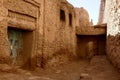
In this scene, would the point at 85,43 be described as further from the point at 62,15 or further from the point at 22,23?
the point at 22,23

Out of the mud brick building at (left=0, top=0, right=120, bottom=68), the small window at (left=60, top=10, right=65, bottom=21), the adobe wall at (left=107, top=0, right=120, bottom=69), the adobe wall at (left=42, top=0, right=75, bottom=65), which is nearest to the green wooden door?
the mud brick building at (left=0, top=0, right=120, bottom=68)

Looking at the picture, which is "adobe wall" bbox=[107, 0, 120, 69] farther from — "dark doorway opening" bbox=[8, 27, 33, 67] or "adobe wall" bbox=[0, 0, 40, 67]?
"dark doorway opening" bbox=[8, 27, 33, 67]

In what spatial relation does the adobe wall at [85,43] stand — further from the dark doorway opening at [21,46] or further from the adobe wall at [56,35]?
the dark doorway opening at [21,46]

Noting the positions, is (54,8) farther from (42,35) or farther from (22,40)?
(22,40)

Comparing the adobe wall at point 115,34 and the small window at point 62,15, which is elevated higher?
the small window at point 62,15

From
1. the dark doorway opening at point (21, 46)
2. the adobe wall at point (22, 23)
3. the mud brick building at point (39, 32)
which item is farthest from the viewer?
the dark doorway opening at point (21, 46)

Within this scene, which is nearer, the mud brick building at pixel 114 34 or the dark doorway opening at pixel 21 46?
the mud brick building at pixel 114 34

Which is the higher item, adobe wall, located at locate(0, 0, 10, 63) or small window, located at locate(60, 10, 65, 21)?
small window, located at locate(60, 10, 65, 21)

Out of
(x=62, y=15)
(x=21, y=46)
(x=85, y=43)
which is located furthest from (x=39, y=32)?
(x=85, y=43)

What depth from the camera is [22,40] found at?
8.70 metres

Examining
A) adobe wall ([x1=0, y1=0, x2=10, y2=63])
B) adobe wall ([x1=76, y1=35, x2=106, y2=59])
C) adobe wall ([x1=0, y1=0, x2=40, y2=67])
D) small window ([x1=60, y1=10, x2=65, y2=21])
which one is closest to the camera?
adobe wall ([x1=0, y1=0, x2=10, y2=63])

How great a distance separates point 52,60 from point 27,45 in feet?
8.04

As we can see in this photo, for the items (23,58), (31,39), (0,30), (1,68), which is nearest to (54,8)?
(31,39)

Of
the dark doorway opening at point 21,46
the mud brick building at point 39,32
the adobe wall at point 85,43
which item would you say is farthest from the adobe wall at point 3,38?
the adobe wall at point 85,43
